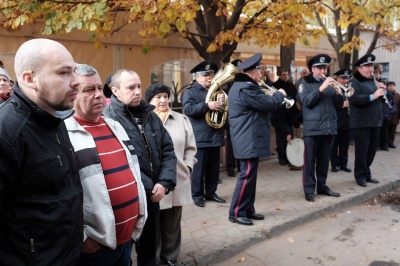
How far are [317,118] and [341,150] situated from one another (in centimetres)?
269

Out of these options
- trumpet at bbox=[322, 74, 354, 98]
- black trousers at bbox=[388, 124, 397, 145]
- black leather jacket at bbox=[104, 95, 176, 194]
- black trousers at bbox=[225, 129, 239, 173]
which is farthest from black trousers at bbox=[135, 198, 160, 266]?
black trousers at bbox=[388, 124, 397, 145]

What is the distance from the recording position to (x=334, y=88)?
19.9 ft

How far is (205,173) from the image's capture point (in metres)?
6.06

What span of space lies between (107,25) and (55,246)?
16.8 feet

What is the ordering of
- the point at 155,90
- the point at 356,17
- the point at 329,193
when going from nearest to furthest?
the point at 155,90 < the point at 329,193 < the point at 356,17

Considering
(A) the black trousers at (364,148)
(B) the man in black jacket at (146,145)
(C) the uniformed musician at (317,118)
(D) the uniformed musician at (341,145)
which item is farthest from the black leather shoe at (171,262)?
(D) the uniformed musician at (341,145)

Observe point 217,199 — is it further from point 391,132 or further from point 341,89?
point 391,132

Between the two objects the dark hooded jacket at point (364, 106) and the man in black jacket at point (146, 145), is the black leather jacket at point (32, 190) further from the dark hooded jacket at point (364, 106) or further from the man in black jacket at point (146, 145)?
the dark hooded jacket at point (364, 106)

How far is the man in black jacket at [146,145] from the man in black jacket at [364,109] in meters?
4.61

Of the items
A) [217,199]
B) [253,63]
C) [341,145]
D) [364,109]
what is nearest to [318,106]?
[364,109]

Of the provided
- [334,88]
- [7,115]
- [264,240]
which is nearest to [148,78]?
[334,88]

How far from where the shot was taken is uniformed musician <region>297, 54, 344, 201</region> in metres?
6.04

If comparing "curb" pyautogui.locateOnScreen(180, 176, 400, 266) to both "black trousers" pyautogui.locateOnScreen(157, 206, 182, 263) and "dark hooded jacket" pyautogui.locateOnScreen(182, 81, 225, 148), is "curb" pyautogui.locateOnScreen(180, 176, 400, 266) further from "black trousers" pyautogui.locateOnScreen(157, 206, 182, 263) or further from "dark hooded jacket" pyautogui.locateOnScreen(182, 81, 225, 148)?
"dark hooded jacket" pyautogui.locateOnScreen(182, 81, 225, 148)

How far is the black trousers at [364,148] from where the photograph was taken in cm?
695
